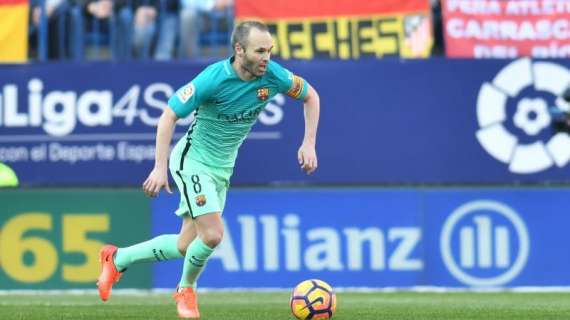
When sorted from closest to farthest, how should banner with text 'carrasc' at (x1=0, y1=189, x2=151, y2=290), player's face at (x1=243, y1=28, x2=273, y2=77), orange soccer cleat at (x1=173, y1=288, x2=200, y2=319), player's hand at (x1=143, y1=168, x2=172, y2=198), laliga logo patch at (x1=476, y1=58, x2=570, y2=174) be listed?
player's hand at (x1=143, y1=168, x2=172, y2=198) → player's face at (x1=243, y1=28, x2=273, y2=77) → orange soccer cleat at (x1=173, y1=288, x2=200, y2=319) → banner with text 'carrasc' at (x1=0, y1=189, x2=151, y2=290) → laliga logo patch at (x1=476, y1=58, x2=570, y2=174)

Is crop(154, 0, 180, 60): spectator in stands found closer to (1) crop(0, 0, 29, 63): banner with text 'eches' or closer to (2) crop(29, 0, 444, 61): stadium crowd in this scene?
(2) crop(29, 0, 444, 61): stadium crowd

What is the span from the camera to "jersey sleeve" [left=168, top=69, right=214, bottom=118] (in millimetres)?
8680

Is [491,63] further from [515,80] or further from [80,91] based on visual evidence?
[80,91]

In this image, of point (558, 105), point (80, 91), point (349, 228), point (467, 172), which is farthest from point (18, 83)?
point (558, 105)

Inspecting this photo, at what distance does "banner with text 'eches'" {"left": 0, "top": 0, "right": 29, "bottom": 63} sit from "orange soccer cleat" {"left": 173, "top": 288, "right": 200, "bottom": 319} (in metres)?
5.63

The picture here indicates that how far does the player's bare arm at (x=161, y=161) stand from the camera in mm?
8242

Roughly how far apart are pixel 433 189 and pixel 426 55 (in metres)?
1.50

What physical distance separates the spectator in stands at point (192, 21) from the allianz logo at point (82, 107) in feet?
2.73

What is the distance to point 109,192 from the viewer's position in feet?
45.8

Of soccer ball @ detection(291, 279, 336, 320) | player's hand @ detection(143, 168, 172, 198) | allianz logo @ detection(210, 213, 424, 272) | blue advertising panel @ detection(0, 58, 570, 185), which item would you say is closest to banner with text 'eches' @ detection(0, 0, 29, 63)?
blue advertising panel @ detection(0, 58, 570, 185)

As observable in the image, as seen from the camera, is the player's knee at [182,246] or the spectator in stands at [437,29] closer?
the player's knee at [182,246]

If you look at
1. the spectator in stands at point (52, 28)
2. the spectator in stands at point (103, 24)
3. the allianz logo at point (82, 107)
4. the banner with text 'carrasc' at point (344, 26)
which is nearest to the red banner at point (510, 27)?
the banner with text 'carrasc' at point (344, 26)

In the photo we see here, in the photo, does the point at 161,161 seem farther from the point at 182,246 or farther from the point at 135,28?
the point at 135,28

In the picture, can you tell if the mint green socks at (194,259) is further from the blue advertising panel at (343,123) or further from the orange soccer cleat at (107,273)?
the blue advertising panel at (343,123)
